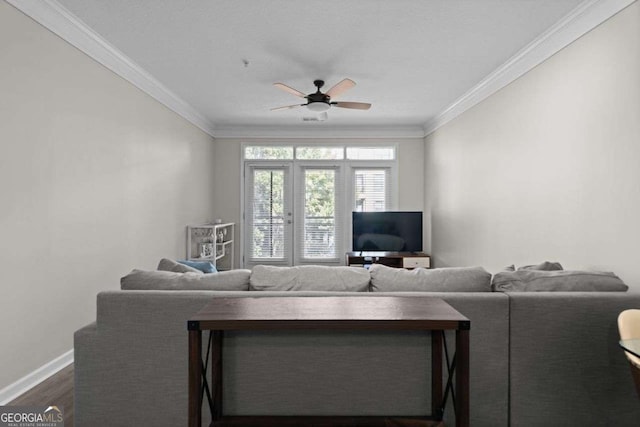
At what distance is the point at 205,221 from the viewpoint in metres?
6.35

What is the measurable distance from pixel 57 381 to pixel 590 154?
4.04 meters

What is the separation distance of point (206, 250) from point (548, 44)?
189 inches

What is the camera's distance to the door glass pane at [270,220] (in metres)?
6.86

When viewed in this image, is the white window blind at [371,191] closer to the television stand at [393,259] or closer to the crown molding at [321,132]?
the crown molding at [321,132]

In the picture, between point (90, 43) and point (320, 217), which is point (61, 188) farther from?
point (320, 217)

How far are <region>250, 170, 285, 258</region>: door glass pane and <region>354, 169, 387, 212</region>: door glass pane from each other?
1.39 m

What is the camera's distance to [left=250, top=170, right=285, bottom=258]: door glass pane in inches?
270

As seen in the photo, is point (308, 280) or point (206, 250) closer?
point (308, 280)

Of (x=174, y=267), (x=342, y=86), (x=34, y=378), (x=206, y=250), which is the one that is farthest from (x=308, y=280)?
(x=206, y=250)

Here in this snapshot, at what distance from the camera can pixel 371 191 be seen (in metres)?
6.83

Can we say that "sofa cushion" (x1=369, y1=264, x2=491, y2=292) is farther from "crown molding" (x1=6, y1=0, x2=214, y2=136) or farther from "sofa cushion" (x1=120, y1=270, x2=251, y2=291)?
"crown molding" (x1=6, y1=0, x2=214, y2=136)

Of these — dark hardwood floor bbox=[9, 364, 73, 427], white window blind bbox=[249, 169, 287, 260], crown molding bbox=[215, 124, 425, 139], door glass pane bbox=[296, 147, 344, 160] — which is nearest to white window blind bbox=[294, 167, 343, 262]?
door glass pane bbox=[296, 147, 344, 160]

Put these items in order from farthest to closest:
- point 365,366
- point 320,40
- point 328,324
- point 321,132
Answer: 1. point 321,132
2. point 320,40
3. point 365,366
4. point 328,324

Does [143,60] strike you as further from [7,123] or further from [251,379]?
[251,379]
